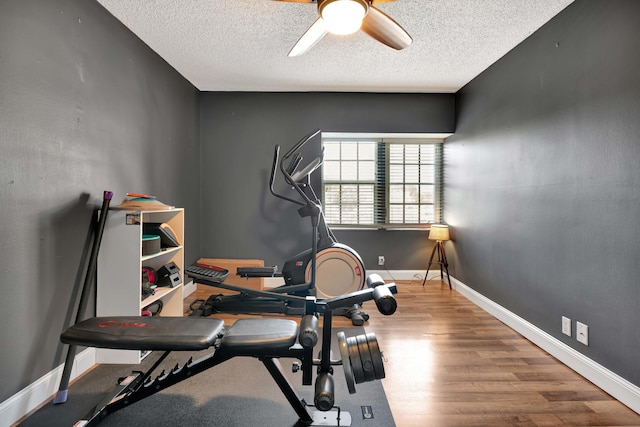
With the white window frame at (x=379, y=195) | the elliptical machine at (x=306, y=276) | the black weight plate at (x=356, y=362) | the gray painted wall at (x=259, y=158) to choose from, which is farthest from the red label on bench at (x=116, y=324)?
the white window frame at (x=379, y=195)

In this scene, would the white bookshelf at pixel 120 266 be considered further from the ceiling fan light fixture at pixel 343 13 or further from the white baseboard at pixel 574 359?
the white baseboard at pixel 574 359

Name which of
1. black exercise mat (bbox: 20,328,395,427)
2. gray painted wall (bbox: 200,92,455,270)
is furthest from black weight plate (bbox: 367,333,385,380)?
gray painted wall (bbox: 200,92,455,270)

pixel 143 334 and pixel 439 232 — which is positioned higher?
pixel 439 232

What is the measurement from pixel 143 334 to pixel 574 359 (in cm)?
260

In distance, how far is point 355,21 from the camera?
174cm

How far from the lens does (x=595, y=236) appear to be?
203 centimetres

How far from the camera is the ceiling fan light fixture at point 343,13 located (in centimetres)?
166

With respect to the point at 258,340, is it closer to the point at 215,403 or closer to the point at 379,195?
the point at 215,403

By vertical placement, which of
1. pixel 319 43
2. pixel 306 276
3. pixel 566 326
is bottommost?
pixel 566 326

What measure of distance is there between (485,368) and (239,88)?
3.83 m

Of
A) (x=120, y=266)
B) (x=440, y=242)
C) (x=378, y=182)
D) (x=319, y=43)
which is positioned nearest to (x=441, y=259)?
(x=440, y=242)

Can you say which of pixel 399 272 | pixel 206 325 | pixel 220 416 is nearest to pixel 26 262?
pixel 206 325

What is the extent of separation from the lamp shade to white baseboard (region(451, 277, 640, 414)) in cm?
97

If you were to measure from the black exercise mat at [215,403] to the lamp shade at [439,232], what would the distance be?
98.2 inches
